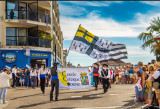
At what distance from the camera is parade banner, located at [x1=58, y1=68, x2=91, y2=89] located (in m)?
19.1

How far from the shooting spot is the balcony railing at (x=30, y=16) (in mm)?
32688

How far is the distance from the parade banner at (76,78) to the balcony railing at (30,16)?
16.3m

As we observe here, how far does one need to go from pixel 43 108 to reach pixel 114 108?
112 inches

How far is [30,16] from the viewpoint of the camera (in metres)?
33.8

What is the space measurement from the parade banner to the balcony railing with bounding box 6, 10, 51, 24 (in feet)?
53.4

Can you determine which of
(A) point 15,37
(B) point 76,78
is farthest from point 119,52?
(B) point 76,78

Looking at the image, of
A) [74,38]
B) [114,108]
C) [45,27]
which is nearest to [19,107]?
[114,108]

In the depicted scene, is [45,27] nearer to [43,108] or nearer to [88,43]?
[88,43]

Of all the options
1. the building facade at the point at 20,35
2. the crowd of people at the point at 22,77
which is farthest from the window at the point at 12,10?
the crowd of people at the point at 22,77

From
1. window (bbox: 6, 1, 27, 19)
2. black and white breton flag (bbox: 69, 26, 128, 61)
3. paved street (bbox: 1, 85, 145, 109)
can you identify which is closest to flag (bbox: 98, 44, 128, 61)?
black and white breton flag (bbox: 69, 26, 128, 61)

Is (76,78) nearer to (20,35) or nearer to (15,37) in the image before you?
(15,37)

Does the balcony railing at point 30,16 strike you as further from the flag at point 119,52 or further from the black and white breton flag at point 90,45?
the black and white breton flag at point 90,45

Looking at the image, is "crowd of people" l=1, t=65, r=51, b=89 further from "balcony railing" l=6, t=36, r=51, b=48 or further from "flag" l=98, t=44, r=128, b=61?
"flag" l=98, t=44, r=128, b=61

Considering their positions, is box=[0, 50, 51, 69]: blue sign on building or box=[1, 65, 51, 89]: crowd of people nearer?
box=[1, 65, 51, 89]: crowd of people
